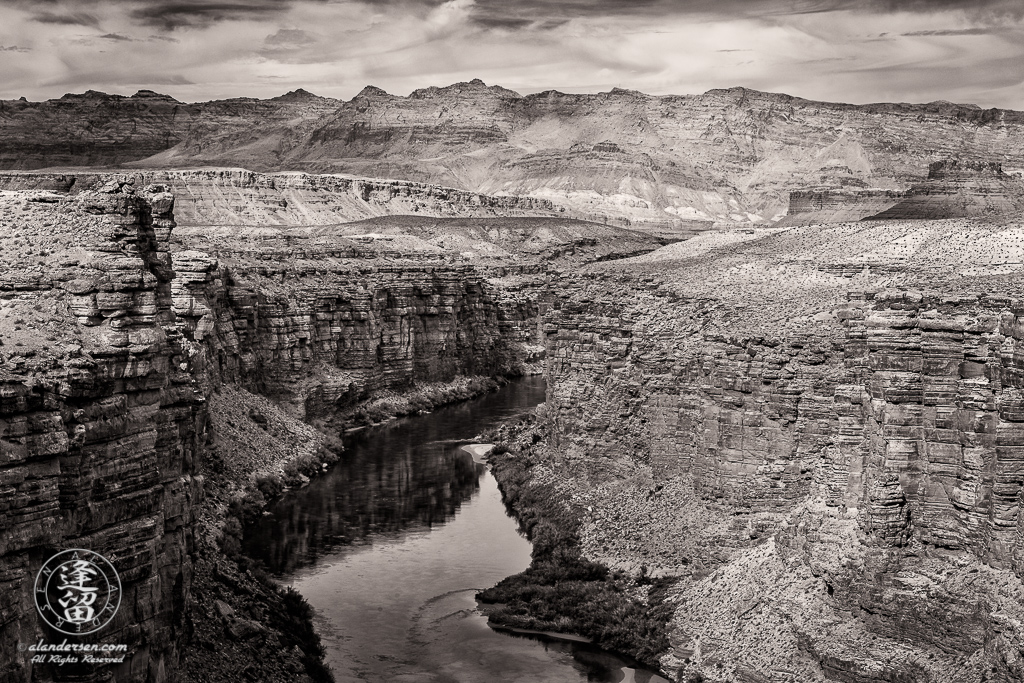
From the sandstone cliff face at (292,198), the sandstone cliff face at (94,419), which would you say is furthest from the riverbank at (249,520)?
the sandstone cliff face at (292,198)

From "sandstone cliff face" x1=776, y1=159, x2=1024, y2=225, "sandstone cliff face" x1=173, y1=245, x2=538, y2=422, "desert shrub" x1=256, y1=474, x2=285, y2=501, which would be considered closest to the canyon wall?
"desert shrub" x1=256, y1=474, x2=285, y2=501

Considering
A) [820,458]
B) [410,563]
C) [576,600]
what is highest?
[820,458]

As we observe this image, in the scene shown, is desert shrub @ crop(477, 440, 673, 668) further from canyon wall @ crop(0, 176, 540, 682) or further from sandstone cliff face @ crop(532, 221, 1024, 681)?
canyon wall @ crop(0, 176, 540, 682)

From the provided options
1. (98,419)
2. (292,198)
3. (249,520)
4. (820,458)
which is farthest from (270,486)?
(292,198)

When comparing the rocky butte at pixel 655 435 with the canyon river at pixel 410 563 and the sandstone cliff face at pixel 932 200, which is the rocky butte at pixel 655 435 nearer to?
the canyon river at pixel 410 563

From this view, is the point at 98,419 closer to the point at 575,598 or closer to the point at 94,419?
the point at 94,419

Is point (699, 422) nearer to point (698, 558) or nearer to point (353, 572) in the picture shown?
point (698, 558)
